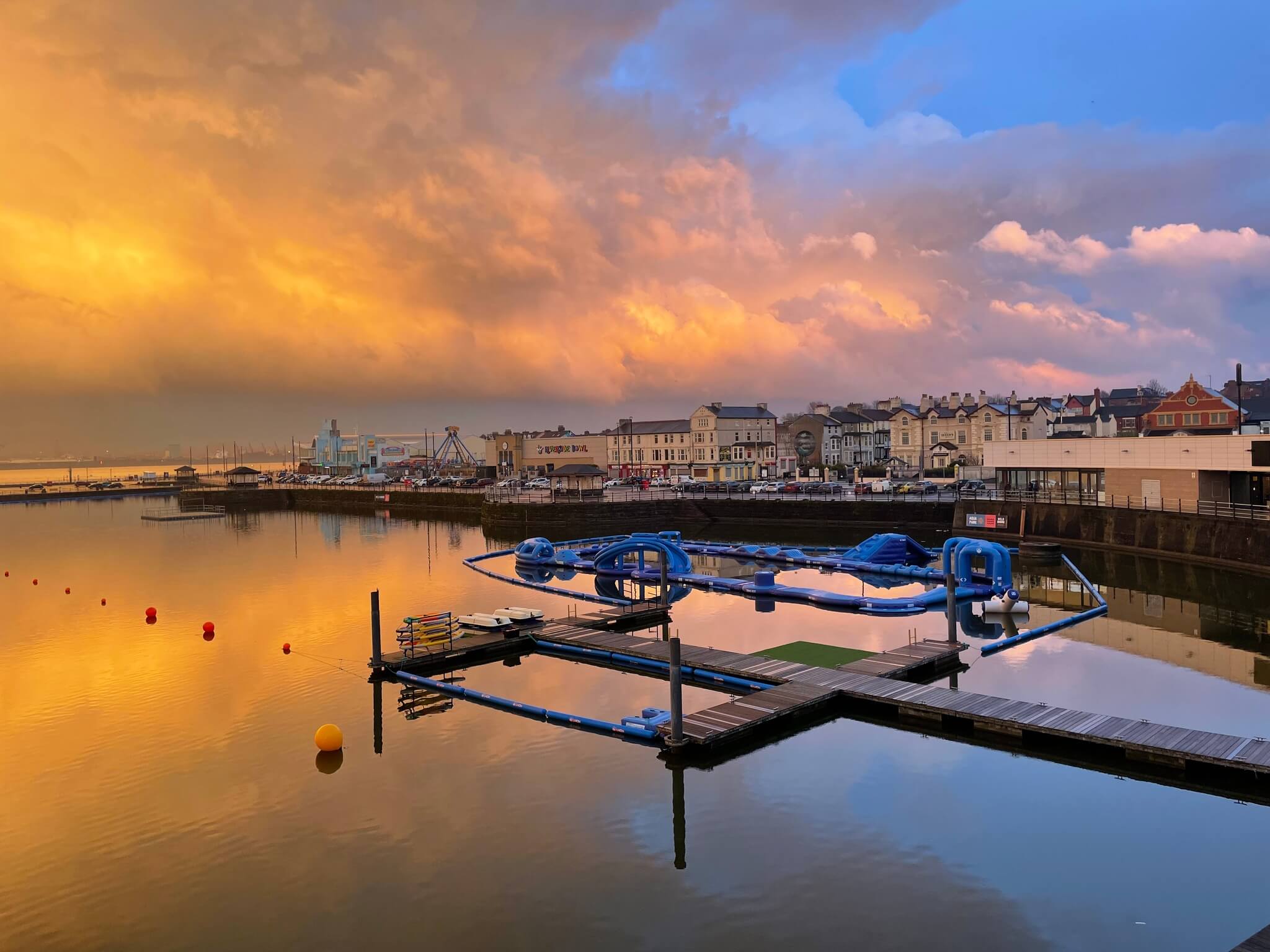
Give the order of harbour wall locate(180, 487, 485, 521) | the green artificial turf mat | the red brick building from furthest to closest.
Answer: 1. harbour wall locate(180, 487, 485, 521)
2. the red brick building
3. the green artificial turf mat

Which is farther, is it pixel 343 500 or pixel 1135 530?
pixel 343 500

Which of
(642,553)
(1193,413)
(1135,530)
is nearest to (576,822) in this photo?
(642,553)

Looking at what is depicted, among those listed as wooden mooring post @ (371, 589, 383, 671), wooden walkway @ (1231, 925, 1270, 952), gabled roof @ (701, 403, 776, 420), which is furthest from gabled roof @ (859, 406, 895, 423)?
wooden walkway @ (1231, 925, 1270, 952)

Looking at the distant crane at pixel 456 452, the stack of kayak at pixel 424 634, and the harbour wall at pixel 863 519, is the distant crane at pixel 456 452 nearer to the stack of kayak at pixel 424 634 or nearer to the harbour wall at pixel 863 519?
the harbour wall at pixel 863 519

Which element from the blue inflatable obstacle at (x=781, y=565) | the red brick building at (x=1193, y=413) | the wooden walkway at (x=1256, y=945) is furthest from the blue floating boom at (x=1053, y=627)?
the red brick building at (x=1193, y=413)

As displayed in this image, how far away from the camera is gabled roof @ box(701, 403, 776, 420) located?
12975 cm

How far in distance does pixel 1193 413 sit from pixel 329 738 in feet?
330

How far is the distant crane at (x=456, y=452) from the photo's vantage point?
17075 centimetres

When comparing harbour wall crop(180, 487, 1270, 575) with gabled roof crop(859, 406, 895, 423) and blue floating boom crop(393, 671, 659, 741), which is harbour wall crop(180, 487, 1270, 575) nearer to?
blue floating boom crop(393, 671, 659, 741)

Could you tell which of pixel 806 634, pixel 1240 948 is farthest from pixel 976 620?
pixel 1240 948

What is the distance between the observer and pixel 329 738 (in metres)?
22.4

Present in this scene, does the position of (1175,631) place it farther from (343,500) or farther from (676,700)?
(343,500)

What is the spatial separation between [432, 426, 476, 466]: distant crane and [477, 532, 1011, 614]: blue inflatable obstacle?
348 feet

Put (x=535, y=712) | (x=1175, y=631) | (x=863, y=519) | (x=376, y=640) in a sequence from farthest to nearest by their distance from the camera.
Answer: (x=863, y=519)
(x=1175, y=631)
(x=376, y=640)
(x=535, y=712)
